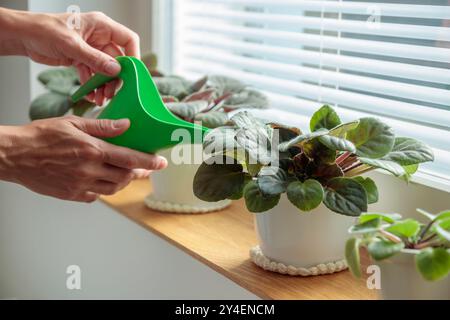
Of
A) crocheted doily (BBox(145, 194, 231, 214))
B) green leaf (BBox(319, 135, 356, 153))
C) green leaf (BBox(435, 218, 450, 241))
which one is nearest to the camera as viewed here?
green leaf (BBox(435, 218, 450, 241))

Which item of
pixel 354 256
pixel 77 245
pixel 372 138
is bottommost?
pixel 77 245

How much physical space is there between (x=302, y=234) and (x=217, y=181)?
144 mm

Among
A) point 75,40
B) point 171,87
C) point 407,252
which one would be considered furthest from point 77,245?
point 407,252

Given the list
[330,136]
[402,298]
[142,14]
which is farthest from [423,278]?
[142,14]

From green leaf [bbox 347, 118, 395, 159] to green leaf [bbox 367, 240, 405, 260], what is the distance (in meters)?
0.17

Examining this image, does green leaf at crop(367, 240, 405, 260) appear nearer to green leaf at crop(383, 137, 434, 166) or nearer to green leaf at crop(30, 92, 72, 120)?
green leaf at crop(383, 137, 434, 166)

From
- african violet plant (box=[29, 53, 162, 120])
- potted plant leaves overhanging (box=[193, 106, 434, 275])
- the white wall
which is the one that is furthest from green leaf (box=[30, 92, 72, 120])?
potted plant leaves overhanging (box=[193, 106, 434, 275])

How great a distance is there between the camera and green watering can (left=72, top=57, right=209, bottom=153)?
98 cm

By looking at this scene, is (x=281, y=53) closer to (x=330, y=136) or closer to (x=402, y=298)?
(x=330, y=136)

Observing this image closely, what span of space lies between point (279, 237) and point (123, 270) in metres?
0.62

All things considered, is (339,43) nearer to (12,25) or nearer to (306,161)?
(306,161)

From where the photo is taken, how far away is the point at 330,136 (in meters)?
0.86

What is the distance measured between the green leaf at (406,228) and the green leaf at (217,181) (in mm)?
255

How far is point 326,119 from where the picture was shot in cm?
95
